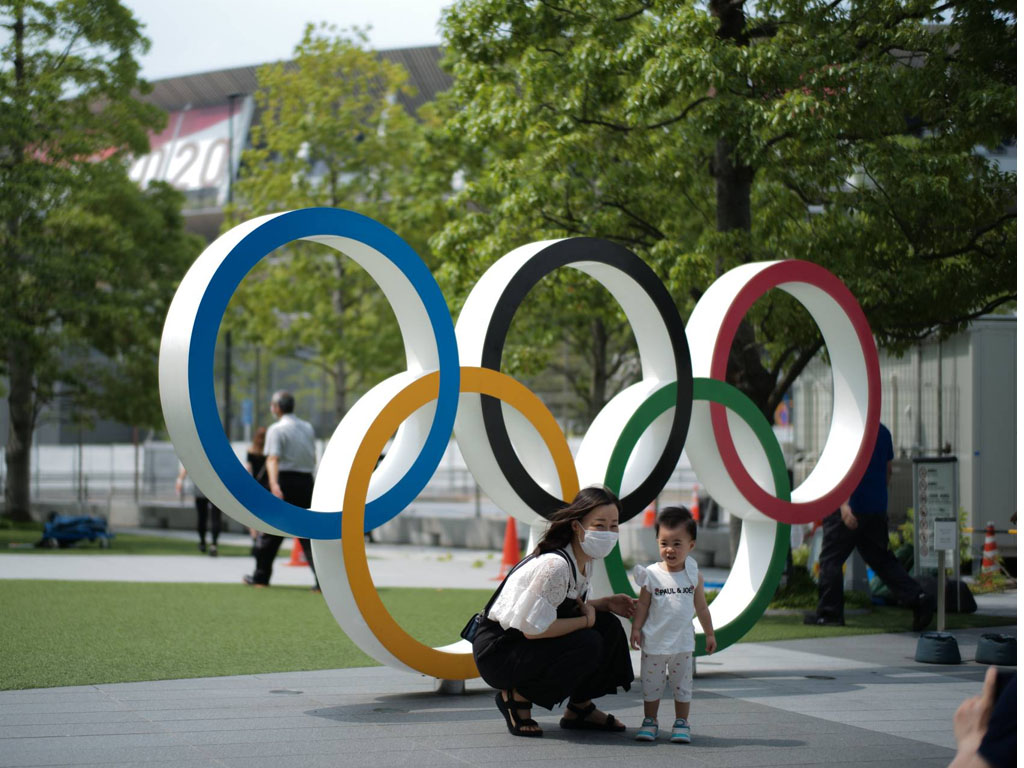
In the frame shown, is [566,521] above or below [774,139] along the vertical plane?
below

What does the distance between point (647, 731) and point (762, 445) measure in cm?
328

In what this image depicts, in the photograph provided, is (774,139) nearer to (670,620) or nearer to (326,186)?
(670,620)

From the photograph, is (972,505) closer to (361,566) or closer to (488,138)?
(488,138)

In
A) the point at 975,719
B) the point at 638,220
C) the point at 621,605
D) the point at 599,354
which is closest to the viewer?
the point at 975,719

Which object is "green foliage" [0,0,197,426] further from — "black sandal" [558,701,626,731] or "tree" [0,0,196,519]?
"black sandal" [558,701,626,731]

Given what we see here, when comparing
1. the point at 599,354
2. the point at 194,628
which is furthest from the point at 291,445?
the point at 599,354

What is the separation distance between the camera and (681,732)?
6008mm

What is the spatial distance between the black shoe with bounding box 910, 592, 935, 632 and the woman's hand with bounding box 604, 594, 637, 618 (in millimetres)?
4438

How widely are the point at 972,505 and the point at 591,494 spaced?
32.1 feet

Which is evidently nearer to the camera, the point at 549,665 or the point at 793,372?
the point at 549,665

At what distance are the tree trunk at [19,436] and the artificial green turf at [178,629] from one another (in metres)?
9.25

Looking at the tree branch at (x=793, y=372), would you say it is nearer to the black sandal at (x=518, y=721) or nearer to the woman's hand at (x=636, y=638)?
the woman's hand at (x=636, y=638)

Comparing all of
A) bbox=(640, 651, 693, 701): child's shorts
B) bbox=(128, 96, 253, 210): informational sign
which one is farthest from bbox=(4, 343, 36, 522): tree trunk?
bbox=(128, 96, 253, 210): informational sign

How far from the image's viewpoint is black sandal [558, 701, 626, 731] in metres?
6.30
